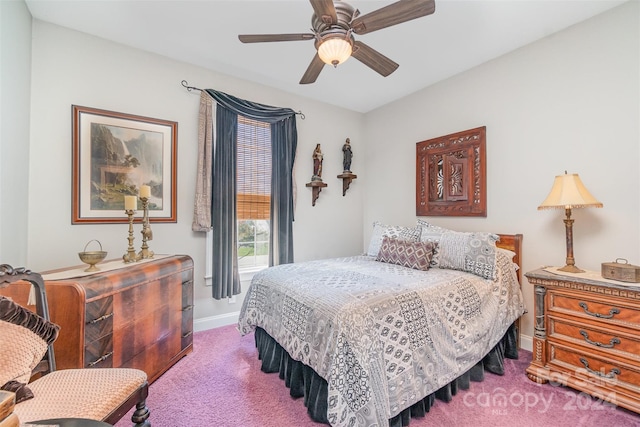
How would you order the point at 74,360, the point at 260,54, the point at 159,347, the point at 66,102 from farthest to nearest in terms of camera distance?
the point at 260,54 < the point at 66,102 < the point at 159,347 < the point at 74,360

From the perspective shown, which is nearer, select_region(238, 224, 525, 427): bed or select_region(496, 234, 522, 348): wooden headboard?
select_region(238, 224, 525, 427): bed

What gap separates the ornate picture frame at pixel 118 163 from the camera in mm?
2396

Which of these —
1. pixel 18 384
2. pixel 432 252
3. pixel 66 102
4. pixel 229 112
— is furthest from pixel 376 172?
pixel 18 384

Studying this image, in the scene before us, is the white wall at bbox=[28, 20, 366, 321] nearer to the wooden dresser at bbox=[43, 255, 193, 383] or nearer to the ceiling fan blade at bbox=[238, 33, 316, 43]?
the wooden dresser at bbox=[43, 255, 193, 383]

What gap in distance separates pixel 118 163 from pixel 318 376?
8.26 feet

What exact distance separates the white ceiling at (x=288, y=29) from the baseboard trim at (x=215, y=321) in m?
2.56

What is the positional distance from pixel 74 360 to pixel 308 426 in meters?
1.38

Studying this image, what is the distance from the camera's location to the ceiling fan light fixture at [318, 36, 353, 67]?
1.66 metres

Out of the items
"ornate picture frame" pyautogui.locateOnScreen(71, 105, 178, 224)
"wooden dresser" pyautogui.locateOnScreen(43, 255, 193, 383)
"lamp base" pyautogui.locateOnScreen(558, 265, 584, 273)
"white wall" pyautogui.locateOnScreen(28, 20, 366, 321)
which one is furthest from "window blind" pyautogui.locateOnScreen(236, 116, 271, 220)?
"lamp base" pyautogui.locateOnScreen(558, 265, 584, 273)

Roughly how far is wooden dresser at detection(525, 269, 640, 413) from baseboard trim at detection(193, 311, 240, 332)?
278 centimetres

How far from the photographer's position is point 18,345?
41.1 inches

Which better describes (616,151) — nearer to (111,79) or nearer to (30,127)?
(111,79)

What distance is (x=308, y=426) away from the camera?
1626 mm

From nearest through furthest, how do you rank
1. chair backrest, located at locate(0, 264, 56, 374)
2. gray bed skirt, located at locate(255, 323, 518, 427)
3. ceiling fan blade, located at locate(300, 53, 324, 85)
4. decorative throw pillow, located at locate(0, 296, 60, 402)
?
decorative throw pillow, located at locate(0, 296, 60, 402)
chair backrest, located at locate(0, 264, 56, 374)
gray bed skirt, located at locate(255, 323, 518, 427)
ceiling fan blade, located at locate(300, 53, 324, 85)
